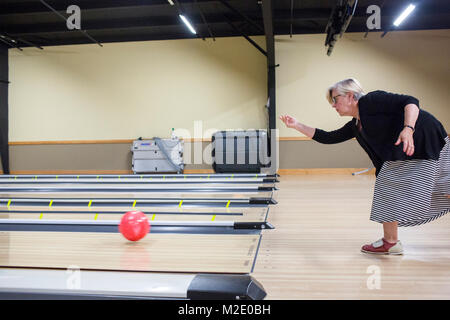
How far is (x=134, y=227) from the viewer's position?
6.76ft

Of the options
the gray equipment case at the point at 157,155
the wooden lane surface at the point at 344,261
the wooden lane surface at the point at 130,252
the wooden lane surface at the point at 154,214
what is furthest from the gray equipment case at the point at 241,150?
the wooden lane surface at the point at 130,252

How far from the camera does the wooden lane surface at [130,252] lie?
164 cm

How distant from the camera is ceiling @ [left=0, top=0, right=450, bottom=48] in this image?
6.67 m

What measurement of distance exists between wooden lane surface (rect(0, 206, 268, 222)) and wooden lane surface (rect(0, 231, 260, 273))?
46 centimetres

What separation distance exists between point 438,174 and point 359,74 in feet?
21.3

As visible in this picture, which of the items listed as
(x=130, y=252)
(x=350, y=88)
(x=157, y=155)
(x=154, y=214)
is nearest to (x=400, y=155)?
(x=350, y=88)

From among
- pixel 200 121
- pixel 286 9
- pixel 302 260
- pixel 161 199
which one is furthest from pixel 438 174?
pixel 200 121

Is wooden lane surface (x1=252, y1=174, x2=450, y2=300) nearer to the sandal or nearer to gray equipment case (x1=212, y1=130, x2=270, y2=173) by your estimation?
the sandal

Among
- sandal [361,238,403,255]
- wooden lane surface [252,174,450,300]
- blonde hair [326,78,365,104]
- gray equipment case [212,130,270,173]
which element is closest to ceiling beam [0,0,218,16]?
gray equipment case [212,130,270,173]

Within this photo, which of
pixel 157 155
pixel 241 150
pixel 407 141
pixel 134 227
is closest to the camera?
pixel 407 141

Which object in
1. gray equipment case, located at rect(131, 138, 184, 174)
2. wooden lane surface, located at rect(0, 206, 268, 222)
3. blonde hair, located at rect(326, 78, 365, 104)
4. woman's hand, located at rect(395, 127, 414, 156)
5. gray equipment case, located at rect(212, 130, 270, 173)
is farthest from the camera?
gray equipment case, located at rect(131, 138, 184, 174)

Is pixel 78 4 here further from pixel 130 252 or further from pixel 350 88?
pixel 350 88

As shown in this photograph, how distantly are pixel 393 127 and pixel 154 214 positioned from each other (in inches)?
73.7

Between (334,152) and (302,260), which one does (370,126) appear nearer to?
(302,260)
